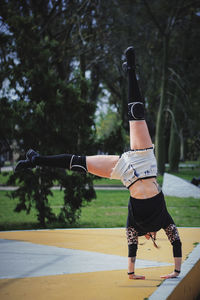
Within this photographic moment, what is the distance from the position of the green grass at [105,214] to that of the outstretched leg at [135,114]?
17.9 feet

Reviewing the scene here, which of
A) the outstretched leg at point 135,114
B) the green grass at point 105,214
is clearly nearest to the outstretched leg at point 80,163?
the outstretched leg at point 135,114

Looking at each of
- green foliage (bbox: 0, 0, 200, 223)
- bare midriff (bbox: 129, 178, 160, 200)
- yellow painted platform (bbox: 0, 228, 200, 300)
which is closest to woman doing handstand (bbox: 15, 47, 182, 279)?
bare midriff (bbox: 129, 178, 160, 200)

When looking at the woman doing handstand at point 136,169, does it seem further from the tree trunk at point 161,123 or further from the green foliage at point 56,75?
the tree trunk at point 161,123

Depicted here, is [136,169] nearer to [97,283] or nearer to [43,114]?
[97,283]

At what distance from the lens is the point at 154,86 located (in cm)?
2609

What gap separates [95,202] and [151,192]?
441 inches

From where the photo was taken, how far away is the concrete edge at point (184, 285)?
3836mm

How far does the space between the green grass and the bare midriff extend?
208 inches

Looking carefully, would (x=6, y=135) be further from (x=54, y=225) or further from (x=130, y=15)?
(x=130, y=15)

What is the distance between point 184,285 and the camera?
4.43m

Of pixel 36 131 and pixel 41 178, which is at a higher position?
pixel 36 131

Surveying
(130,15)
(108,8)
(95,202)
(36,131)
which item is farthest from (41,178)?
(130,15)

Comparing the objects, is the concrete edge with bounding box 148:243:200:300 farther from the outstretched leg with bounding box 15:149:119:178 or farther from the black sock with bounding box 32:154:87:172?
the black sock with bounding box 32:154:87:172

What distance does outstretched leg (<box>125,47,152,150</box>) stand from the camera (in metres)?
4.47
